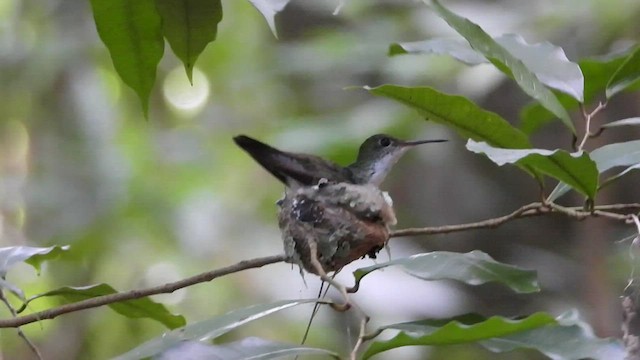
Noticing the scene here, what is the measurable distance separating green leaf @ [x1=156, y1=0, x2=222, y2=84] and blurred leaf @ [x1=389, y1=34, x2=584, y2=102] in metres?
0.31

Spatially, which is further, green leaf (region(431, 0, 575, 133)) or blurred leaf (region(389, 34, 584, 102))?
blurred leaf (region(389, 34, 584, 102))

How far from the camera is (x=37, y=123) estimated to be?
3.59 meters

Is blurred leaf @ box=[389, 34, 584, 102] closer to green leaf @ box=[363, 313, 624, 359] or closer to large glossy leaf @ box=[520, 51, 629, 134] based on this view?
large glossy leaf @ box=[520, 51, 629, 134]

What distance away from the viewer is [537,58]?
1518 mm

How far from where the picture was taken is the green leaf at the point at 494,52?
1.28 meters

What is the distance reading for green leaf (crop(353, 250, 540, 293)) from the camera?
125cm

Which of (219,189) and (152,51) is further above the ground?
(152,51)

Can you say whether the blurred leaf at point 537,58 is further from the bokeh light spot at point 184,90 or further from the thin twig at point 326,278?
the bokeh light spot at point 184,90

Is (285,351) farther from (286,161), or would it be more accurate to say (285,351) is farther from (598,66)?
(598,66)

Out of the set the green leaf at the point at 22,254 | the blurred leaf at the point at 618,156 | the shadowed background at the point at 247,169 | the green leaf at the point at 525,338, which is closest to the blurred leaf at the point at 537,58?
the blurred leaf at the point at 618,156

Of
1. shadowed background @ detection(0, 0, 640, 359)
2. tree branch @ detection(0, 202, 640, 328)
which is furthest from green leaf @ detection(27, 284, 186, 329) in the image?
shadowed background @ detection(0, 0, 640, 359)

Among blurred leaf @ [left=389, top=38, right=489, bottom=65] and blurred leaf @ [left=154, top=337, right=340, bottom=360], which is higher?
blurred leaf @ [left=389, top=38, right=489, bottom=65]

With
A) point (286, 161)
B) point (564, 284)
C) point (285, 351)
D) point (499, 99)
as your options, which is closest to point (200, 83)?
point (499, 99)

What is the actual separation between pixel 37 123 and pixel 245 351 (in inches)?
106
